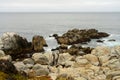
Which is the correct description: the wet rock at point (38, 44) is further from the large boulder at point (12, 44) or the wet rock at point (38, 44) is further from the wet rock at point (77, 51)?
the wet rock at point (77, 51)

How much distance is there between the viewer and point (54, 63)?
4403 cm

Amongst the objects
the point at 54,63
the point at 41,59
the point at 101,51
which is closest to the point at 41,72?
the point at 41,59

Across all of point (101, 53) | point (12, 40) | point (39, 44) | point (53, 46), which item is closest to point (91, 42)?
point (53, 46)

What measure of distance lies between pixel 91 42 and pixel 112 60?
3565 cm

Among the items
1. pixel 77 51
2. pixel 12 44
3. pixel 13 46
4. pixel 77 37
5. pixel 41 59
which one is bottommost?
pixel 77 37

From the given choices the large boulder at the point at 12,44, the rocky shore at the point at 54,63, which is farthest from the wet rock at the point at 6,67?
the large boulder at the point at 12,44

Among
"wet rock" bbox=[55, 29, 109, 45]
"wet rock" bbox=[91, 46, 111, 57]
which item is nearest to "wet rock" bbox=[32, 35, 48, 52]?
"wet rock" bbox=[55, 29, 109, 45]

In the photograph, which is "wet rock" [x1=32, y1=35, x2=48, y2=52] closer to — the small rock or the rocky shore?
the rocky shore

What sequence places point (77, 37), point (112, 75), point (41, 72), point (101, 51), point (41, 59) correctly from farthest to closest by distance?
1. point (77, 37)
2. point (101, 51)
3. point (41, 59)
4. point (41, 72)
5. point (112, 75)

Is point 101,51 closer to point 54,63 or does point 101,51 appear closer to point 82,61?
point 82,61

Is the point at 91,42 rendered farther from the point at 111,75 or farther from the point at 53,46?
the point at 111,75

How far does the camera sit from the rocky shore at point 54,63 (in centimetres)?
3081

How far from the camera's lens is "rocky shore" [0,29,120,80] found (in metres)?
30.8

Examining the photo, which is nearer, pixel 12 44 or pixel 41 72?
pixel 41 72
